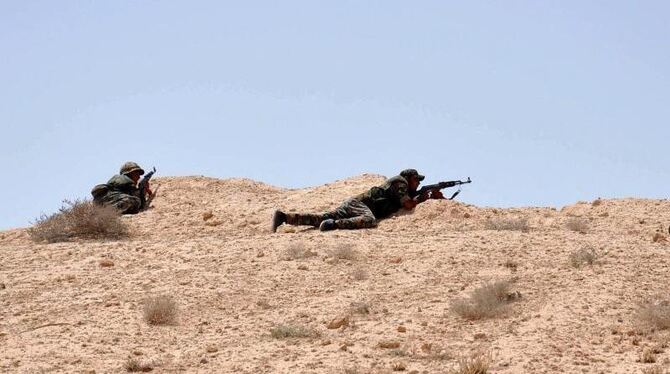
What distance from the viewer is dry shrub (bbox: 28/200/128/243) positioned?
68.7 feet

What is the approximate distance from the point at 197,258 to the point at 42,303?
2.82 meters

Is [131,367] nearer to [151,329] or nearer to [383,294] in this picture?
[151,329]

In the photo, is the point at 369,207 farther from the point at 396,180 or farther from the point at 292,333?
the point at 292,333

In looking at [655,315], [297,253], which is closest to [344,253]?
[297,253]

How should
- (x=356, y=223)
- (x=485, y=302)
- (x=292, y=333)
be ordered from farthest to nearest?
(x=356, y=223) < (x=485, y=302) < (x=292, y=333)

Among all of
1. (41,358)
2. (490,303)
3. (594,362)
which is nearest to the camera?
(594,362)

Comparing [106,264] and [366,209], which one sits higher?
[366,209]

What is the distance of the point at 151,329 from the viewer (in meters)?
13.1

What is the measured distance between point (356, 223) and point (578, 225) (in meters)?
3.79

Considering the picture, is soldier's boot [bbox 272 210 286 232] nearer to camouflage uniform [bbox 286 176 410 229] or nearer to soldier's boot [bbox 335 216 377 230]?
camouflage uniform [bbox 286 176 410 229]

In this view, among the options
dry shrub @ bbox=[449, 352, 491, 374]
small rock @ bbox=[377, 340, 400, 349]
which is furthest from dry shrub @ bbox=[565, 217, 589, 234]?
dry shrub @ bbox=[449, 352, 491, 374]

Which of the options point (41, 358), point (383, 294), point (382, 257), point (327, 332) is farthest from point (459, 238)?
point (41, 358)

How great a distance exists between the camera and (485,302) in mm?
12977

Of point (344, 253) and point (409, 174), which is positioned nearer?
point (344, 253)
